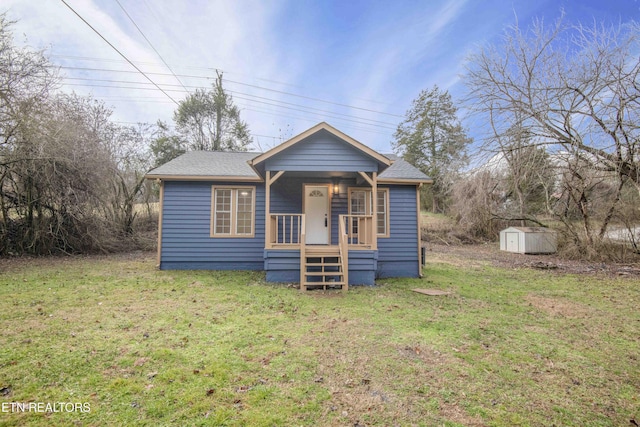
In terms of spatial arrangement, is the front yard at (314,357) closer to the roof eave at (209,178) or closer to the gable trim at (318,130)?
the gable trim at (318,130)

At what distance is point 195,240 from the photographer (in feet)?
28.2

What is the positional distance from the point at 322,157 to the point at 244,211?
3.32 metres

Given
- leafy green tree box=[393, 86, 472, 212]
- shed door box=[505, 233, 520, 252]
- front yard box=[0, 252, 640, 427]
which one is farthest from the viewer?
leafy green tree box=[393, 86, 472, 212]

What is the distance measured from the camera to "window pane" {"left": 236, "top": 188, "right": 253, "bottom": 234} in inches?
345

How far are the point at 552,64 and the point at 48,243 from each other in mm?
17305

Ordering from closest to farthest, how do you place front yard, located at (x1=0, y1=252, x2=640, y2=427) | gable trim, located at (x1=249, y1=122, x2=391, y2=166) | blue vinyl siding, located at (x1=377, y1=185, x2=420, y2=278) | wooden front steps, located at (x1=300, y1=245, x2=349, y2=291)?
front yard, located at (x1=0, y1=252, x2=640, y2=427)
wooden front steps, located at (x1=300, y1=245, x2=349, y2=291)
gable trim, located at (x1=249, y1=122, x2=391, y2=166)
blue vinyl siding, located at (x1=377, y1=185, x2=420, y2=278)

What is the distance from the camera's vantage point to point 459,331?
4098mm

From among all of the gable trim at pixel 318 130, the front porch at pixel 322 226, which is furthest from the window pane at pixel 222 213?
the gable trim at pixel 318 130

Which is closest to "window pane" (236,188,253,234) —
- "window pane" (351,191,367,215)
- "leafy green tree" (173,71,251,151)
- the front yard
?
the front yard

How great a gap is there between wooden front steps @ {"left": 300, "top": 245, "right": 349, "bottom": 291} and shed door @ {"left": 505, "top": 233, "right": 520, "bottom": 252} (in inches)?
438

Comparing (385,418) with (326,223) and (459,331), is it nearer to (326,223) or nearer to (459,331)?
(459,331)

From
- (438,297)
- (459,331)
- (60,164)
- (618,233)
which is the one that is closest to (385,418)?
(459,331)

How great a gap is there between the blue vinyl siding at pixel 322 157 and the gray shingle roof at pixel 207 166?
176 centimetres

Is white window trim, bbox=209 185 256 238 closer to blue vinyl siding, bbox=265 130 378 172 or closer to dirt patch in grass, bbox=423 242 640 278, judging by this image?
blue vinyl siding, bbox=265 130 378 172
